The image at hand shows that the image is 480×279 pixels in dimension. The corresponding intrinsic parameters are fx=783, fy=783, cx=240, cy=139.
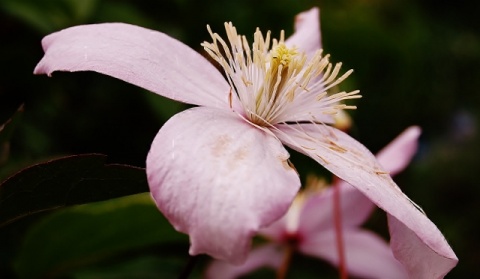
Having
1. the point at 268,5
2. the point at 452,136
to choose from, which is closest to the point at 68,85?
the point at 268,5

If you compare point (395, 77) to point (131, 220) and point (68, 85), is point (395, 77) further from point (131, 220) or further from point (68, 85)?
point (131, 220)

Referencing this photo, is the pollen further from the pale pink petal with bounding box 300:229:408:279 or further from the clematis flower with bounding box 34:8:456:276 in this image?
the pale pink petal with bounding box 300:229:408:279

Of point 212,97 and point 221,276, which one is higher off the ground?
point 212,97

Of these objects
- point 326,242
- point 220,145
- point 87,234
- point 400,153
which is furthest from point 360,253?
point 220,145

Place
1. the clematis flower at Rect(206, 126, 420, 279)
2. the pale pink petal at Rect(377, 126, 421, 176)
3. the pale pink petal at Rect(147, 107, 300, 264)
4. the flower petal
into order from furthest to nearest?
the clematis flower at Rect(206, 126, 420, 279) → the pale pink petal at Rect(377, 126, 421, 176) → the flower petal → the pale pink petal at Rect(147, 107, 300, 264)

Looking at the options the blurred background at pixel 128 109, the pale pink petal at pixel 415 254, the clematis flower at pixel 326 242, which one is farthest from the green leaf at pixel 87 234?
the pale pink petal at pixel 415 254

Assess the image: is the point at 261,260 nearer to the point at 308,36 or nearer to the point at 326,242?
the point at 326,242

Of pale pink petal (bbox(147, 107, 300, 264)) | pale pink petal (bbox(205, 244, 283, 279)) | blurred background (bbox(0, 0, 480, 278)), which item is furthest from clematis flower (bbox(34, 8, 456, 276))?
pale pink petal (bbox(205, 244, 283, 279))
